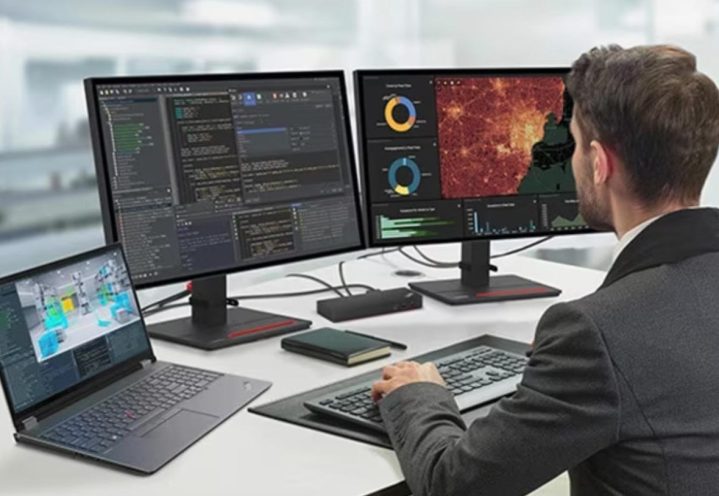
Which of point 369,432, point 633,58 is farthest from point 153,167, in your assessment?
point 633,58

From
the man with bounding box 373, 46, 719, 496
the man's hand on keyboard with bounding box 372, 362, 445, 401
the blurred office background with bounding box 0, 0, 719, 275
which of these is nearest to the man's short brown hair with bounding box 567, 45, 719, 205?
the man with bounding box 373, 46, 719, 496

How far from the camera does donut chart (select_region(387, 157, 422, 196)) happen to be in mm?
2104

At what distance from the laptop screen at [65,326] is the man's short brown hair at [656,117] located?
0.84m

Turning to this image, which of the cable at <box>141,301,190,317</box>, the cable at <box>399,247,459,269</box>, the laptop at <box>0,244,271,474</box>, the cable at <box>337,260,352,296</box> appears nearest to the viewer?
the laptop at <box>0,244,271,474</box>

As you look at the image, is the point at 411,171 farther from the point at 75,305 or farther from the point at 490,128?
the point at 75,305

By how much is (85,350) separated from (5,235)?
718 mm

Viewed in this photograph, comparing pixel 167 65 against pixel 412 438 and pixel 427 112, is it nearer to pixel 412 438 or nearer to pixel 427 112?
pixel 427 112

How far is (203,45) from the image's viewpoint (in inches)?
100

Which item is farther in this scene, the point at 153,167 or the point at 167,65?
the point at 167,65

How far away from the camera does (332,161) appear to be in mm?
2031

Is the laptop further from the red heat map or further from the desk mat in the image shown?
the red heat map

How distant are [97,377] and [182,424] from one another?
Answer: 205 mm

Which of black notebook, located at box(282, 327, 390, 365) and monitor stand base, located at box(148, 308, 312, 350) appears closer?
black notebook, located at box(282, 327, 390, 365)

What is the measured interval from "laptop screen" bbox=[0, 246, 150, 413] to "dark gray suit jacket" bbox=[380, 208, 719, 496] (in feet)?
2.03
